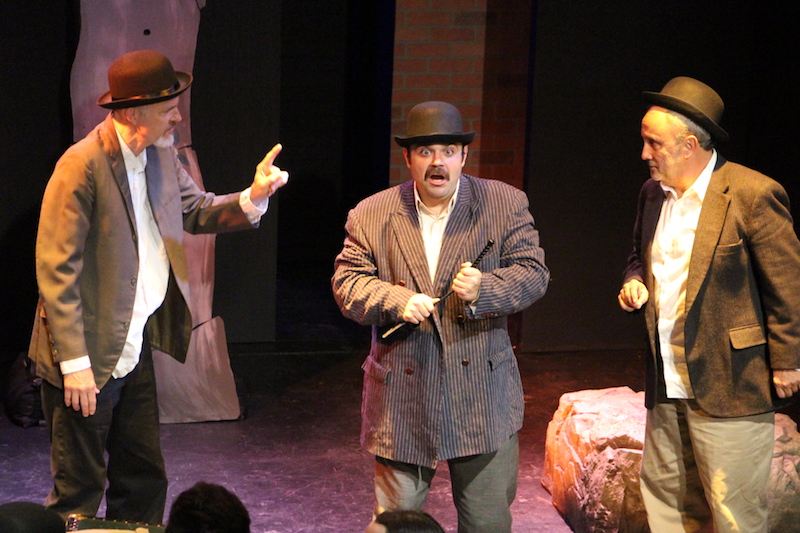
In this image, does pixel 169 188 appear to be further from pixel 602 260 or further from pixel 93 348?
pixel 602 260

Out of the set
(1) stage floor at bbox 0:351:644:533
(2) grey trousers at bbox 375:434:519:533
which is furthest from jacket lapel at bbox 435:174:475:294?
(1) stage floor at bbox 0:351:644:533

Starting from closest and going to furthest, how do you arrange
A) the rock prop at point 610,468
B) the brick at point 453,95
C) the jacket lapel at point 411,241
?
the jacket lapel at point 411,241 → the rock prop at point 610,468 → the brick at point 453,95

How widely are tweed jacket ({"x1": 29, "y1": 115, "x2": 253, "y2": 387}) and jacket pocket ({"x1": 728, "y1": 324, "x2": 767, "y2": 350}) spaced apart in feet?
5.16

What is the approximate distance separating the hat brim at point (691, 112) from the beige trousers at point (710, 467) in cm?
82

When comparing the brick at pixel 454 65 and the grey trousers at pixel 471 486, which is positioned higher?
the brick at pixel 454 65

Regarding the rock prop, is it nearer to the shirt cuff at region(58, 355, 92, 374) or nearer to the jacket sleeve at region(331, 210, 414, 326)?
the jacket sleeve at region(331, 210, 414, 326)

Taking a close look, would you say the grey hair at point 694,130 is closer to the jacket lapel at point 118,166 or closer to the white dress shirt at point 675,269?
the white dress shirt at point 675,269

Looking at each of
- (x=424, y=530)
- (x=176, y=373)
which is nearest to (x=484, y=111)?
(x=176, y=373)

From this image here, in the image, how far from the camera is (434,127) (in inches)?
110

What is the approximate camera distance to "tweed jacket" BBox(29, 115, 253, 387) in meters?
2.92

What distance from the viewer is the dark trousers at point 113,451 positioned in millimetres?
3064

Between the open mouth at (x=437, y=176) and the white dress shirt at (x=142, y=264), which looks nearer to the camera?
the open mouth at (x=437, y=176)

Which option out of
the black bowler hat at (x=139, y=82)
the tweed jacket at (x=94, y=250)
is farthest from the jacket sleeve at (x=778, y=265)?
the black bowler hat at (x=139, y=82)

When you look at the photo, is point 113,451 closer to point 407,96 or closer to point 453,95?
point 407,96
